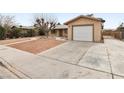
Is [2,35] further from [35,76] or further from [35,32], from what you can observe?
[35,76]

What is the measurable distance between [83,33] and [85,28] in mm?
649

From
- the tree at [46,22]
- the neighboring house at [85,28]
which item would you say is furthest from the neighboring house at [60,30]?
the neighboring house at [85,28]

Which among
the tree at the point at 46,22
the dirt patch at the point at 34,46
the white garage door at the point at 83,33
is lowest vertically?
the dirt patch at the point at 34,46

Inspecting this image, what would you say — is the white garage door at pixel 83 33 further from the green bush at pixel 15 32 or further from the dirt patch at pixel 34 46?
the green bush at pixel 15 32

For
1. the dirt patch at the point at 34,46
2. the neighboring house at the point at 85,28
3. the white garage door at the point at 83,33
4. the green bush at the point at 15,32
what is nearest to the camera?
the dirt patch at the point at 34,46

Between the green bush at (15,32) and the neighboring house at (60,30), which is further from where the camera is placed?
the neighboring house at (60,30)

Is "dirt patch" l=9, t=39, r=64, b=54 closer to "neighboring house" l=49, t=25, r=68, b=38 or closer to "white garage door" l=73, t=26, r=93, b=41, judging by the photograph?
"white garage door" l=73, t=26, r=93, b=41

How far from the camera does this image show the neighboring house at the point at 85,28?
14.9 metres

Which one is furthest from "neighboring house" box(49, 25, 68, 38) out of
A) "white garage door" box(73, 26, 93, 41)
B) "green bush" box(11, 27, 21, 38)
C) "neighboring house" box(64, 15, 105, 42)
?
"white garage door" box(73, 26, 93, 41)

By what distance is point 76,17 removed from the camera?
52.8 feet

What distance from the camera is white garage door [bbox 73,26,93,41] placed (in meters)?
15.2

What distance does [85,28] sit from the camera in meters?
15.4

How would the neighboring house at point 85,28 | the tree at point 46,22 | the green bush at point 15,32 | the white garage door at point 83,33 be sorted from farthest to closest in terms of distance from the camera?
the tree at point 46,22, the green bush at point 15,32, the white garage door at point 83,33, the neighboring house at point 85,28

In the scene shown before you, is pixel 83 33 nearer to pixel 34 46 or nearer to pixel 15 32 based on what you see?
pixel 34 46
